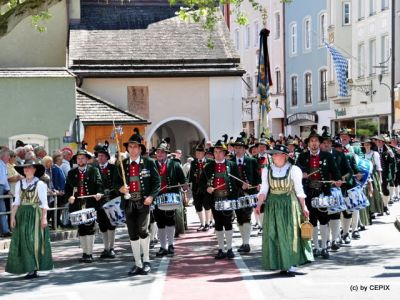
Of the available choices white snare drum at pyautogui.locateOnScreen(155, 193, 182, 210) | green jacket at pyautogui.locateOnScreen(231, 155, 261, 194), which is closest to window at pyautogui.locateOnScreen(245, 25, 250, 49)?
green jacket at pyautogui.locateOnScreen(231, 155, 261, 194)

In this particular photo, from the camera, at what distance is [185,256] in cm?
1410

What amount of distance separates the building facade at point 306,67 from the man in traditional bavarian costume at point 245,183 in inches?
1238

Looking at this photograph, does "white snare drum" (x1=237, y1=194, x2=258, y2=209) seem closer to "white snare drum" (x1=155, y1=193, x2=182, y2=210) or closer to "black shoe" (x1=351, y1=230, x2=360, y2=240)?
"white snare drum" (x1=155, y1=193, x2=182, y2=210)

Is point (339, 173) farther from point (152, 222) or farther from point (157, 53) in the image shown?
point (157, 53)

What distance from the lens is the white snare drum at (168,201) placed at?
14539 millimetres

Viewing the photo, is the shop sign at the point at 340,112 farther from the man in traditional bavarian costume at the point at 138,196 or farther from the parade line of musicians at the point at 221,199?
the man in traditional bavarian costume at the point at 138,196

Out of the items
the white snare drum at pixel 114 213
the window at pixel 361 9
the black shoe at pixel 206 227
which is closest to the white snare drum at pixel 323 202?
the white snare drum at pixel 114 213

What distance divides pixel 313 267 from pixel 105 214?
13.0 ft

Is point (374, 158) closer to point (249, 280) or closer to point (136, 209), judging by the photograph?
point (136, 209)

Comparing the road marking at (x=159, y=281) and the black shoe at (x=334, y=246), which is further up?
the black shoe at (x=334, y=246)

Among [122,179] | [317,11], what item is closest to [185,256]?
[122,179]

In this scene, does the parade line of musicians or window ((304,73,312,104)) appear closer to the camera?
the parade line of musicians

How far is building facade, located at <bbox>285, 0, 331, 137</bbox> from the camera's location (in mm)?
47312

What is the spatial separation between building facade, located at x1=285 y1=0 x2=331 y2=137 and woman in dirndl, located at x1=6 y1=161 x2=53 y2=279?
35.0 metres
